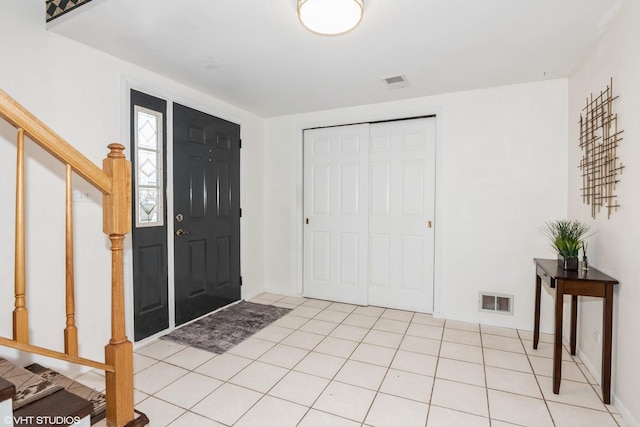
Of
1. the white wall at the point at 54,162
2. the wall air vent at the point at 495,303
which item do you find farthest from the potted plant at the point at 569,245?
the white wall at the point at 54,162

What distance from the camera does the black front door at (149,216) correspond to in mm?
2762

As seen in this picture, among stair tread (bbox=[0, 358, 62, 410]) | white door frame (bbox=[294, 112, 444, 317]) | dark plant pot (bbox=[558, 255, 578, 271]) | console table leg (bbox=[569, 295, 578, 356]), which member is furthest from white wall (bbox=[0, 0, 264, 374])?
console table leg (bbox=[569, 295, 578, 356])

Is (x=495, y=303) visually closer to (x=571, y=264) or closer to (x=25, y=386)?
(x=571, y=264)

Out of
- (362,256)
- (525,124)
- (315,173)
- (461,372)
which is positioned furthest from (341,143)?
(461,372)

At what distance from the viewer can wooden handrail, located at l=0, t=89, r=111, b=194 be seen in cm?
105

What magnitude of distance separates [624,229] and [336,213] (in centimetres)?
267

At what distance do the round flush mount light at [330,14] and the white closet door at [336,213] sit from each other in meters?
1.99

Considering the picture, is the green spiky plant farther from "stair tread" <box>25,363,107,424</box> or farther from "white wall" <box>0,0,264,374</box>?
"white wall" <box>0,0,264,374</box>

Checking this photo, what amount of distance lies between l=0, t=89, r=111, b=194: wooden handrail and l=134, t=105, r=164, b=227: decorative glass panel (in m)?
1.67

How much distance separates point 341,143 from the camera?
4.02 m

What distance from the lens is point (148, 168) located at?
9.44 feet

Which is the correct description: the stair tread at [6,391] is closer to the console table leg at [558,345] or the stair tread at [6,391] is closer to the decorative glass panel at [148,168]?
the decorative glass panel at [148,168]

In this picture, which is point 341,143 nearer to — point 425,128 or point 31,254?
point 425,128

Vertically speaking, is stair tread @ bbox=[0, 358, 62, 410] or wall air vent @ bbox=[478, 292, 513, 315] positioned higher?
stair tread @ bbox=[0, 358, 62, 410]
